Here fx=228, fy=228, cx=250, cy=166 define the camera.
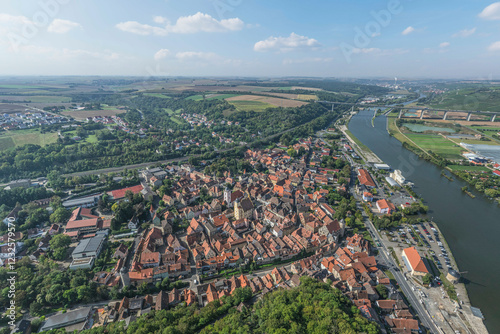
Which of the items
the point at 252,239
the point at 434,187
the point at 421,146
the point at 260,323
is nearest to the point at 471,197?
the point at 434,187

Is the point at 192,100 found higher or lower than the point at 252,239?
higher

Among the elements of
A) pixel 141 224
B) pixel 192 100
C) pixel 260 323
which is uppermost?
pixel 192 100

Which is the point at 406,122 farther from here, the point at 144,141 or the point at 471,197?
the point at 144,141

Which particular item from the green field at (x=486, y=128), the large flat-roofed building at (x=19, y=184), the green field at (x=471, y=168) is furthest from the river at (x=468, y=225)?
the large flat-roofed building at (x=19, y=184)

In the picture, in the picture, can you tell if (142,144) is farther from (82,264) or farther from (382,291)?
(382,291)

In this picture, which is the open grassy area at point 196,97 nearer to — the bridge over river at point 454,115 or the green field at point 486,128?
the bridge over river at point 454,115

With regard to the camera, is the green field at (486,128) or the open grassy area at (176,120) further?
the open grassy area at (176,120)

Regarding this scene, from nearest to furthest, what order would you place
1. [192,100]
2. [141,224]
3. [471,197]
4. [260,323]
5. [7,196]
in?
1. [260,323]
2. [141,224]
3. [7,196]
4. [471,197]
5. [192,100]

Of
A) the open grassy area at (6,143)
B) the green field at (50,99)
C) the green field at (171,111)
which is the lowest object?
the open grassy area at (6,143)

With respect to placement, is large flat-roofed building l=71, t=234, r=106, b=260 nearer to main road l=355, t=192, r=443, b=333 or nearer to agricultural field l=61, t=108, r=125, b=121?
main road l=355, t=192, r=443, b=333
